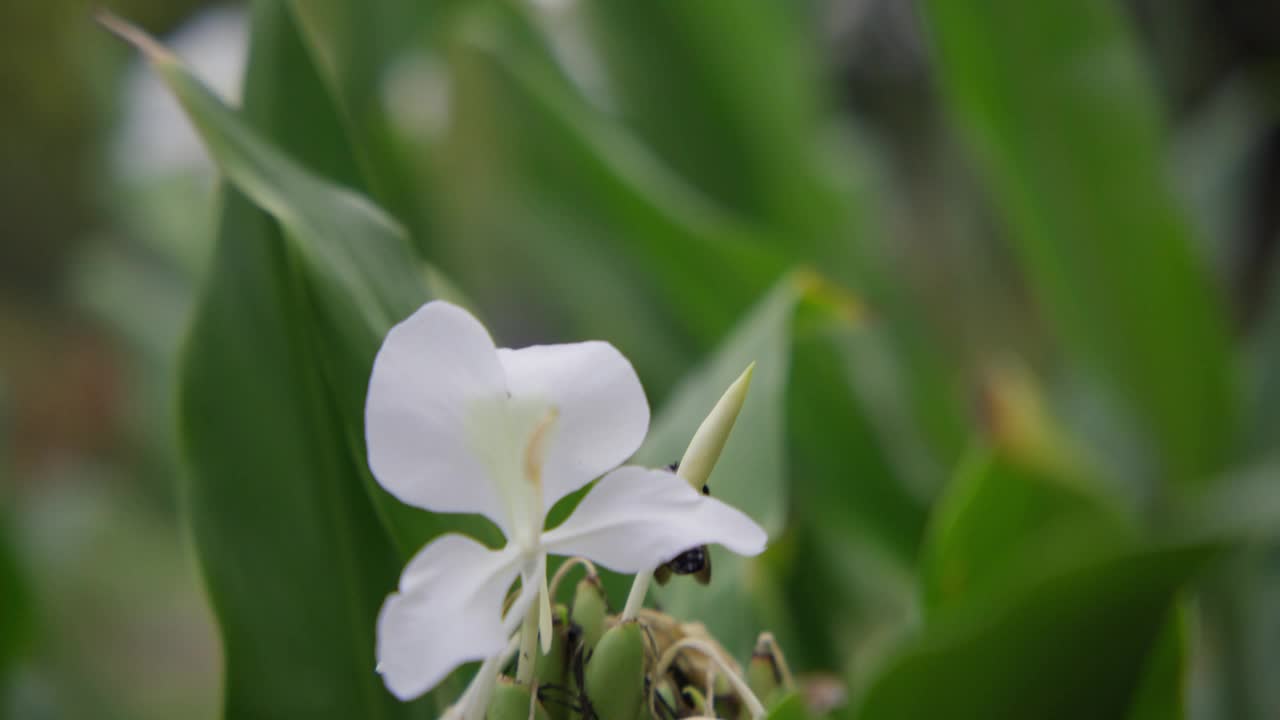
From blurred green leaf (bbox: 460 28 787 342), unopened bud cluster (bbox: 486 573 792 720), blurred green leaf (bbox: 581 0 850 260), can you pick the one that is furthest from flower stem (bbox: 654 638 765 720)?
blurred green leaf (bbox: 581 0 850 260)

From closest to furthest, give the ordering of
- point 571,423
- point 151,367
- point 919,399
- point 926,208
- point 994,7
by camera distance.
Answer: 1. point 571,423
2. point 994,7
3. point 919,399
4. point 151,367
5. point 926,208

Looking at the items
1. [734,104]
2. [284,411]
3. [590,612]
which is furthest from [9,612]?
[734,104]

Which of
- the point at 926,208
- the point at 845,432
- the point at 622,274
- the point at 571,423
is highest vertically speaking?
the point at 571,423

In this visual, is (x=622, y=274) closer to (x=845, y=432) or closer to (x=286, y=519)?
(x=845, y=432)

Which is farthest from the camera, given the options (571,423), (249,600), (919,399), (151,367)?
(151,367)

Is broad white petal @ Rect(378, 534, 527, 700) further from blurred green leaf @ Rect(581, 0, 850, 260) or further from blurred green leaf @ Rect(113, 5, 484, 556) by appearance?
blurred green leaf @ Rect(581, 0, 850, 260)

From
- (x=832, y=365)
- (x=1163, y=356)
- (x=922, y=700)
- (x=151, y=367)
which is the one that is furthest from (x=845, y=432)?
(x=151, y=367)

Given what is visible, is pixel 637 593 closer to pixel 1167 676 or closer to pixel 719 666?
pixel 719 666
